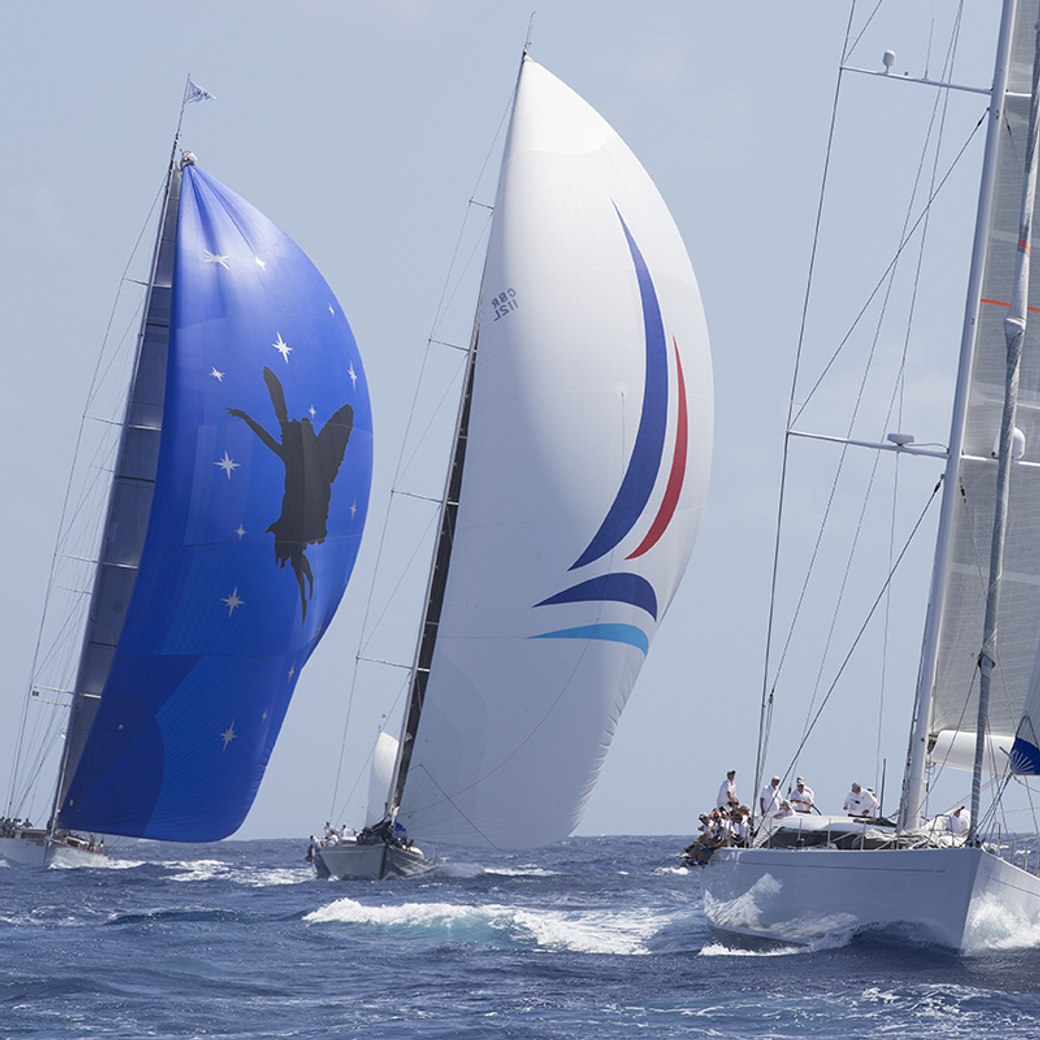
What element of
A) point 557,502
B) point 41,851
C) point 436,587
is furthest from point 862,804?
point 41,851

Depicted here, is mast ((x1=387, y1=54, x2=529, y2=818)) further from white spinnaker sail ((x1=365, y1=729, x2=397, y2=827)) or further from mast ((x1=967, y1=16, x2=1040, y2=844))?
mast ((x1=967, y1=16, x2=1040, y2=844))

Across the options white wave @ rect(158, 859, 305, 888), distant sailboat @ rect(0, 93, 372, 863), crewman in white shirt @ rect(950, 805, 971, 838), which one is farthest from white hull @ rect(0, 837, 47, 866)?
crewman in white shirt @ rect(950, 805, 971, 838)

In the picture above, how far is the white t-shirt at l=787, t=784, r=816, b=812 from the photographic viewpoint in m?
21.3

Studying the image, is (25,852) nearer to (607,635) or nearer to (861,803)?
(607,635)

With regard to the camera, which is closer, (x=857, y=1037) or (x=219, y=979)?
(x=857, y=1037)

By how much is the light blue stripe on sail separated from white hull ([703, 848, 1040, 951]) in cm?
622

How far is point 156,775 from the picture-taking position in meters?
27.1

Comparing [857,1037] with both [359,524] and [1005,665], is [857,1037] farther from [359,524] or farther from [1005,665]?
[359,524]

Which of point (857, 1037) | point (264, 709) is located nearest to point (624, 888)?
point (264, 709)

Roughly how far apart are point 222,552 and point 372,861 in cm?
535

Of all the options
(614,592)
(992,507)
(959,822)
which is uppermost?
(992,507)

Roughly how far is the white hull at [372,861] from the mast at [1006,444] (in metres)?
12.6

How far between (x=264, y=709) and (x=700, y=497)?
288 inches

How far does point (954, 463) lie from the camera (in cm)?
1916
